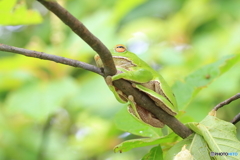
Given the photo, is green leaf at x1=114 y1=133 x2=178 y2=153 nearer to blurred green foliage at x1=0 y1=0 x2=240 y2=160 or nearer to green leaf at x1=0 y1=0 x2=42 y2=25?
blurred green foliage at x1=0 y1=0 x2=240 y2=160

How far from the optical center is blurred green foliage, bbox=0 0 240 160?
7.18 ft

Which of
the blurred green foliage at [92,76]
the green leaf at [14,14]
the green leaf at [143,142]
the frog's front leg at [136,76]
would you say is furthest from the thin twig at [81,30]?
the blurred green foliage at [92,76]

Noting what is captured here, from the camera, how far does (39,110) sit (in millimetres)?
1990

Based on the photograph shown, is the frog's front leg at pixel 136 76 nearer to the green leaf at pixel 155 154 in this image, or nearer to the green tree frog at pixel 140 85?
the green tree frog at pixel 140 85

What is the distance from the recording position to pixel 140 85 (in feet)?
3.88

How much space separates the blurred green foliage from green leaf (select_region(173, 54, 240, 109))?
0.02 meters

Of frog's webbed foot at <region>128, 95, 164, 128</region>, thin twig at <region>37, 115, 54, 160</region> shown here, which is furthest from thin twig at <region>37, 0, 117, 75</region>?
thin twig at <region>37, 115, 54, 160</region>

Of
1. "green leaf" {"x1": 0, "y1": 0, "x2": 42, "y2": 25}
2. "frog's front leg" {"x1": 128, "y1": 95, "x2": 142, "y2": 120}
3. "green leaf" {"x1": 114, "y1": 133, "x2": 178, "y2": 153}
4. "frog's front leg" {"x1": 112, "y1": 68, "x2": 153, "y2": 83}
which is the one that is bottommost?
"green leaf" {"x1": 114, "y1": 133, "x2": 178, "y2": 153}

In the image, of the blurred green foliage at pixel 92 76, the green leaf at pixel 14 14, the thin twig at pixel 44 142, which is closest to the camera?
the green leaf at pixel 14 14

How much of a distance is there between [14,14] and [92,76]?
1216 mm

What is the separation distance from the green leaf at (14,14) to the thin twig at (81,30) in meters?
0.43

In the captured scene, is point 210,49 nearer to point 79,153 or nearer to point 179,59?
point 179,59

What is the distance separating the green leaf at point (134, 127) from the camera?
137 cm

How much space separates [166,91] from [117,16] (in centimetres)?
128
